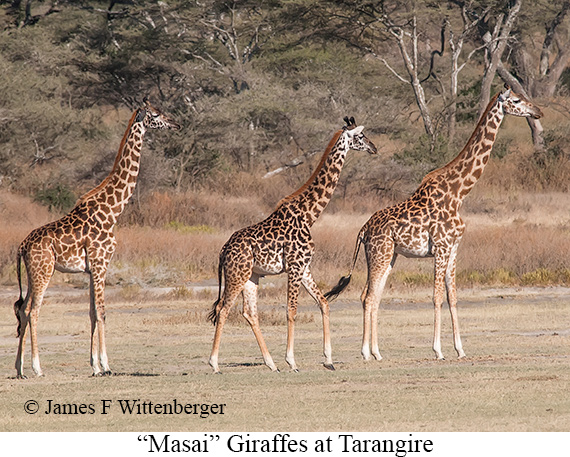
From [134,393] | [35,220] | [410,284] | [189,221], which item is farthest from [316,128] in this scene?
[134,393]

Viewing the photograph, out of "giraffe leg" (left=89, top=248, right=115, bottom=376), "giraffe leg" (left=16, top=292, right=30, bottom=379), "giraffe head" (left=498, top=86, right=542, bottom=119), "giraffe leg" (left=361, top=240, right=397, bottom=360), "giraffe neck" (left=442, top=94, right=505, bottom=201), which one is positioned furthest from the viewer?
"giraffe head" (left=498, top=86, right=542, bottom=119)

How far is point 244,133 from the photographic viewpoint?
134 feet

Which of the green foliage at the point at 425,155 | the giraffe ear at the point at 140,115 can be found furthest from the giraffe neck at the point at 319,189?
the green foliage at the point at 425,155

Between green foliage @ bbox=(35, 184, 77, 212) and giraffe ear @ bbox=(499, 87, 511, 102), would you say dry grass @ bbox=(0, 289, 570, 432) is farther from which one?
green foliage @ bbox=(35, 184, 77, 212)

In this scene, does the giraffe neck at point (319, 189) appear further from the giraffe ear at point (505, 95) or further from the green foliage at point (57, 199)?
the green foliage at point (57, 199)

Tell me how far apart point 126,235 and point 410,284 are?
766 centimetres

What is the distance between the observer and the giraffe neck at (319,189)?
13820mm

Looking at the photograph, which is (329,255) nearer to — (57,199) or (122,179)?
(57,199)

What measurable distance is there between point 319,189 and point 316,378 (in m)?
2.67

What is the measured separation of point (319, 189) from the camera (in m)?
14.0

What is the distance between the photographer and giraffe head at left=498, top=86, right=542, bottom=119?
15.1 m

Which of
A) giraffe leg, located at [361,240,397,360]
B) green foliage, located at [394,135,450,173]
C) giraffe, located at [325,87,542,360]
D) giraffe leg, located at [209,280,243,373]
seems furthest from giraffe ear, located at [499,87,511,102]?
green foliage, located at [394,135,450,173]

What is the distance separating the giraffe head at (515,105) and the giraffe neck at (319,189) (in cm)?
232

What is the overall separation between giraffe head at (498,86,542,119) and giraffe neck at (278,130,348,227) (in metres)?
2.32
